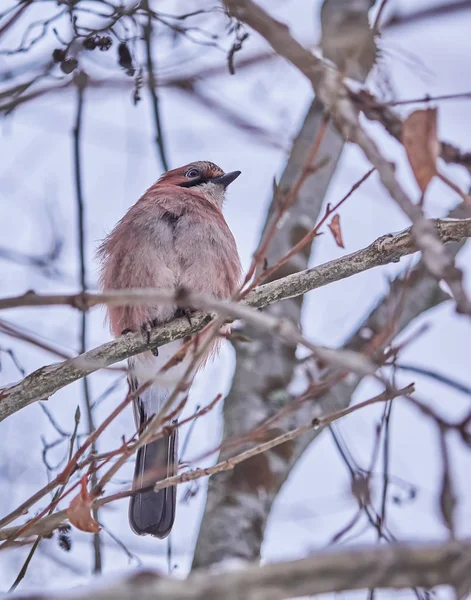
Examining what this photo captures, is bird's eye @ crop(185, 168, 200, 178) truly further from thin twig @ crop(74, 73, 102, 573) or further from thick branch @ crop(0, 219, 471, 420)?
thick branch @ crop(0, 219, 471, 420)

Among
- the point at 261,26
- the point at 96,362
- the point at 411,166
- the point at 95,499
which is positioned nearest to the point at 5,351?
the point at 96,362

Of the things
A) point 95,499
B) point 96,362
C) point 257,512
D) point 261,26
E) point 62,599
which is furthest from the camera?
point 257,512

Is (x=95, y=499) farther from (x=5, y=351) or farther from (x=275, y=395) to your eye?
(x=275, y=395)

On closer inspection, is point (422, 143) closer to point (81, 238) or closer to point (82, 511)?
point (82, 511)

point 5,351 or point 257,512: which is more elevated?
point 5,351

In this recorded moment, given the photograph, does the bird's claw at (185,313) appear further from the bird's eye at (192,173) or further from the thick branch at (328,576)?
the thick branch at (328,576)

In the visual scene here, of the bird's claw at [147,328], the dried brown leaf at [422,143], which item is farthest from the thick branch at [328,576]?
the bird's claw at [147,328]

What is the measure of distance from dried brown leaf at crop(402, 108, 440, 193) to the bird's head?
3.85m

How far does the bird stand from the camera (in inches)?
193

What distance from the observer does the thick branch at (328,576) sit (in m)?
1.31

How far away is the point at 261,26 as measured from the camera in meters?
2.46

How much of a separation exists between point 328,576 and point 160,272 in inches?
149

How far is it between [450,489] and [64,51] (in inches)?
113

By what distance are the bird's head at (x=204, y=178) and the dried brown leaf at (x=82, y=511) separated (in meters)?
3.35
